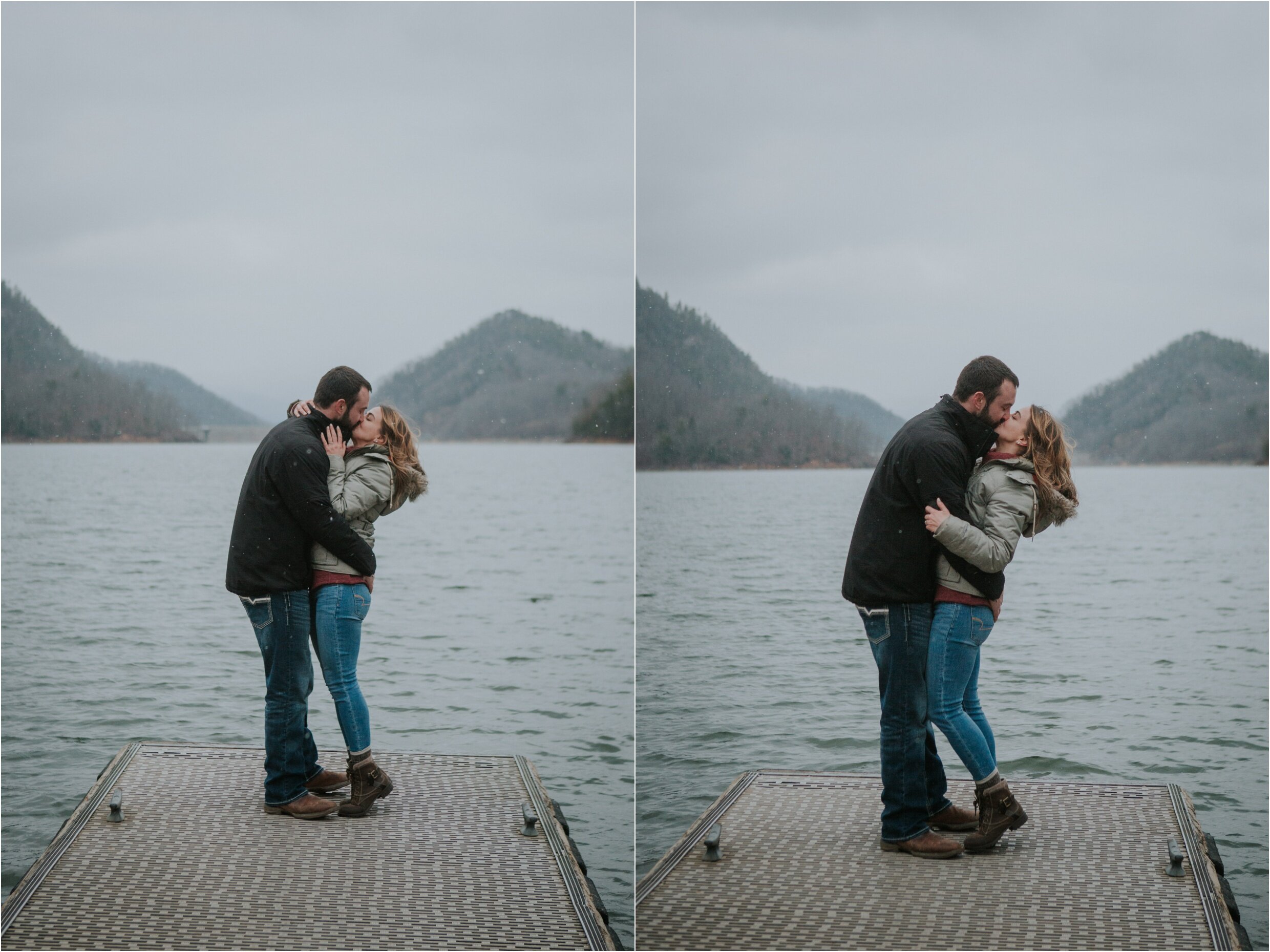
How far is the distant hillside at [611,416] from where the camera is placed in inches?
1759

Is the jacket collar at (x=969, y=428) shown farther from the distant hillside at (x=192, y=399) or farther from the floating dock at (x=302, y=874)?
the distant hillside at (x=192, y=399)

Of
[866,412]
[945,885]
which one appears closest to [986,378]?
[945,885]

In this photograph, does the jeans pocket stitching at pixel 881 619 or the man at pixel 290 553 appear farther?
the man at pixel 290 553

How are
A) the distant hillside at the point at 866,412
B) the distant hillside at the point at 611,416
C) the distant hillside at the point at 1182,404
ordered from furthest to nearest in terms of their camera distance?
the distant hillside at the point at 611,416 < the distant hillside at the point at 1182,404 < the distant hillside at the point at 866,412

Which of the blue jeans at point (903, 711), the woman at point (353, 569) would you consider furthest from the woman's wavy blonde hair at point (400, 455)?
the blue jeans at point (903, 711)

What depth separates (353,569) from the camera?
3.64 meters

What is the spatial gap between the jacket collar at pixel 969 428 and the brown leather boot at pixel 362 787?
196cm

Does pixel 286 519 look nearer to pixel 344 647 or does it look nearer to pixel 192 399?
pixel 344 647

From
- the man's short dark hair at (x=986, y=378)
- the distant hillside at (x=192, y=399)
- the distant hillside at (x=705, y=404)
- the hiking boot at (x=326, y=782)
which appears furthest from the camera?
the distant hillside at (x=705, y=404)

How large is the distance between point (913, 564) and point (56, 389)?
104 feet

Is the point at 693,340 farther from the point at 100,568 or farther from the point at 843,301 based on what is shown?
the point at 100,568

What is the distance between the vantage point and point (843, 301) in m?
49.3

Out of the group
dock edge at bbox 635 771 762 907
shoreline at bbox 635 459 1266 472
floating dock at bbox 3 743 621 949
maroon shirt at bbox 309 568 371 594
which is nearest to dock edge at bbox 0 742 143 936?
floating dock at bbox 3 743 621 949

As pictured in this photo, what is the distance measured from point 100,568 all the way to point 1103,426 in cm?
2996
